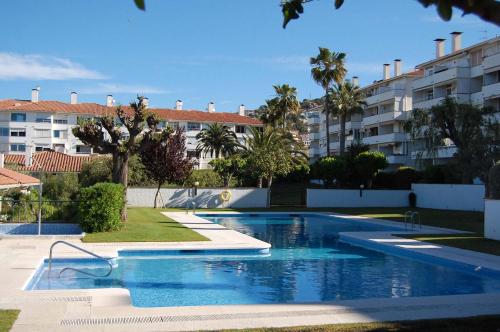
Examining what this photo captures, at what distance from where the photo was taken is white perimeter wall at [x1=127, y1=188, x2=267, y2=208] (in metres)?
38.9

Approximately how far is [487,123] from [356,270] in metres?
21.7

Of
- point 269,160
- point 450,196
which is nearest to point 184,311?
point 269,160

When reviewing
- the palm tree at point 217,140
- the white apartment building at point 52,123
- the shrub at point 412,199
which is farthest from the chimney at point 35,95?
the shrub at point 412,199

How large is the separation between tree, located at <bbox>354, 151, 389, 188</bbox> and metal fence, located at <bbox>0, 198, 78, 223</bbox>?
93.6 ft

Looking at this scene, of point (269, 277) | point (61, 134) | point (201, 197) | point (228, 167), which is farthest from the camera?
point (61, 134)

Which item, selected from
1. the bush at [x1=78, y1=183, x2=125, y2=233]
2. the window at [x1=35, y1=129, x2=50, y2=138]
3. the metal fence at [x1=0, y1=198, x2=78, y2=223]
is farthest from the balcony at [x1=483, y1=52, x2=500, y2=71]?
the window at [x1=35, y1=129, x2=50, y2=138]

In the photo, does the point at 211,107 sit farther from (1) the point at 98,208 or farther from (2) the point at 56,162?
(1) the point at 98,208

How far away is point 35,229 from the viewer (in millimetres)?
21469

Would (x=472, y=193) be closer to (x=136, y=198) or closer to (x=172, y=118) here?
(x=136, y=198)

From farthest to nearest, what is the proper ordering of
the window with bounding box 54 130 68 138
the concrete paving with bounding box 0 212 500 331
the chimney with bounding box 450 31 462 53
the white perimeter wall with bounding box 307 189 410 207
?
the window with bounding box 54 130 68 138 < the chimney with bounding box 450 31 462 53 < the white perimeter wall with bounding box 307 189 410 207 < the concrete paving with bounding box 0 212 500 331

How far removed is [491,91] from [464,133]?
15.4m

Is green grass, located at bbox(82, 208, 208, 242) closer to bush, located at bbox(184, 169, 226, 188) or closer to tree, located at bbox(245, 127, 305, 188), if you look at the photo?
tree, located at bbox(245, 127, 305, 188)

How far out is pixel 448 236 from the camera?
21438 mm

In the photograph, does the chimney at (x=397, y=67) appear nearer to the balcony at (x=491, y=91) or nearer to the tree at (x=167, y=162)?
the balcony at (x=491, y=91)
